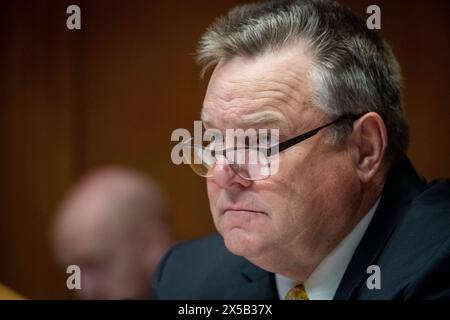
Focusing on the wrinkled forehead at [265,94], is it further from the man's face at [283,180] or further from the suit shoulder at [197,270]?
the suit shoulder at [197,270]

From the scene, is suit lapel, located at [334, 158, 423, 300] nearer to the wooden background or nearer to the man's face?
the man's face

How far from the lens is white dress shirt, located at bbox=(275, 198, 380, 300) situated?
1781 millimetres

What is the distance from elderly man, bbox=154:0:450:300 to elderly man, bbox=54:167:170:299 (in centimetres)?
77

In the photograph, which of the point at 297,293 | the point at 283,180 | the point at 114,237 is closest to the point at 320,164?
the point at 283,180

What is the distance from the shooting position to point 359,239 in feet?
5.84

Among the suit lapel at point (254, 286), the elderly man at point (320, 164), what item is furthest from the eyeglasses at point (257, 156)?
the suit lapel at point (254, 286)

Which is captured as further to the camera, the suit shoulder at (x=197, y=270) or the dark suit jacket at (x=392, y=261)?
the suit shoulder at (x=197, y=270)

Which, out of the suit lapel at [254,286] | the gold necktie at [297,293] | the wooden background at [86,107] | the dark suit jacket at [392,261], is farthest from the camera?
the wooden background at [86,107]

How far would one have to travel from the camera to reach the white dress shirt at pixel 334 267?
178 centimetres

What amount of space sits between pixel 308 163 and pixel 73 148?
1520 mm

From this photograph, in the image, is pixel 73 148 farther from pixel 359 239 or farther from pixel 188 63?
pixel 359 239

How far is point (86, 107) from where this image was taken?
299cm

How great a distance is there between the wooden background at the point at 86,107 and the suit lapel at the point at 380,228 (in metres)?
0.92
